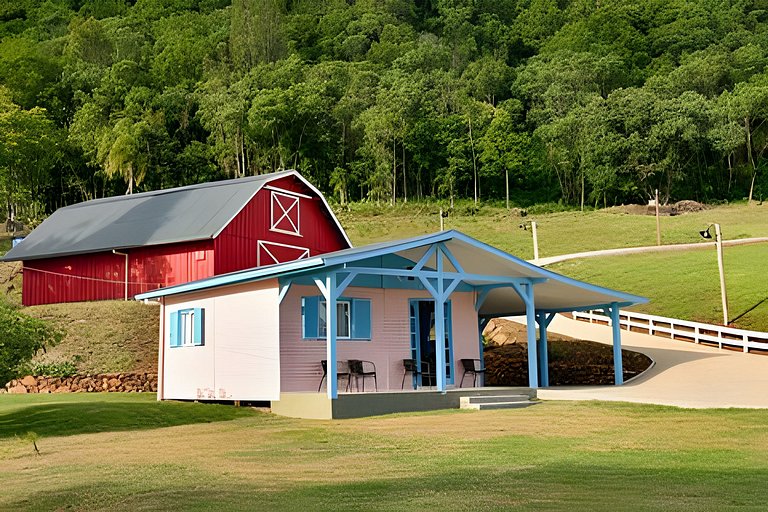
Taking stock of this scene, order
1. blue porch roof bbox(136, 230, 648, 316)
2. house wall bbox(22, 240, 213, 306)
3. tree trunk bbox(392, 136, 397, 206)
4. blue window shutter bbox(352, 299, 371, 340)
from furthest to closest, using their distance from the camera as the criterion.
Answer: tree trunk bbox(392, 136, 397, 206)
house wall bbox(22, 240, 213, 306)
blue window shutter bbox(352, 299, 371, 340)
blue porch roof bbox(136, 230, 648, 316)

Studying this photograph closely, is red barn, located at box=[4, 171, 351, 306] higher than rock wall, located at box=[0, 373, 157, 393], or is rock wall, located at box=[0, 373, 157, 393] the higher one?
red barn, located at box=[4, 171, 351, 306]

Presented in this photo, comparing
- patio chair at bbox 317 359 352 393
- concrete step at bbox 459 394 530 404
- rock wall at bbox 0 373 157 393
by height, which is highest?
patio chair at bbox 317 359 352 393

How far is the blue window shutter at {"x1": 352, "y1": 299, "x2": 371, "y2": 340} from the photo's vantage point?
1869 centimetres

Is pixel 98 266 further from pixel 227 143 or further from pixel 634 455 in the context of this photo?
pixel 227 143

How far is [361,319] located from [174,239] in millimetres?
11366

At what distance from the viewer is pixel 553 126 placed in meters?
71.3

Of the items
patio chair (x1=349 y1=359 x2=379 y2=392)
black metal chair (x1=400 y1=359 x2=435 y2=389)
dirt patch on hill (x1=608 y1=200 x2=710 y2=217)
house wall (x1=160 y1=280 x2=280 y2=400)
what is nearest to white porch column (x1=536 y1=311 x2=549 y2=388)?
black metal chair (x1=400 y1=359 x2=435 y2=389)

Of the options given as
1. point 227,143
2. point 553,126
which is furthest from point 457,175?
point 227,143

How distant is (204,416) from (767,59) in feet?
275

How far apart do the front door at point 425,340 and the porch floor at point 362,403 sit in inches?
86.3

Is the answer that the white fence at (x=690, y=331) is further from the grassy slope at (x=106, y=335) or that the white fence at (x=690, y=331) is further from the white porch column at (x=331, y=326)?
the grassy slope at (x=106, y=335)

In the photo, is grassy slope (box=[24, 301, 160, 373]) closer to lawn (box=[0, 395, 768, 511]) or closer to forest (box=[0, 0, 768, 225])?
lawn (box=[0, 395, 768, 511])

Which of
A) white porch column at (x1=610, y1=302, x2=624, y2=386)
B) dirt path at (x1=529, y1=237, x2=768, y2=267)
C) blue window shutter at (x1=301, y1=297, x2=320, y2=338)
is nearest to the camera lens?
blue window shutter at (x1=301, y1=297, x2=320, y2=338)

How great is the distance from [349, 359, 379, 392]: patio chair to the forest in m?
39.3
